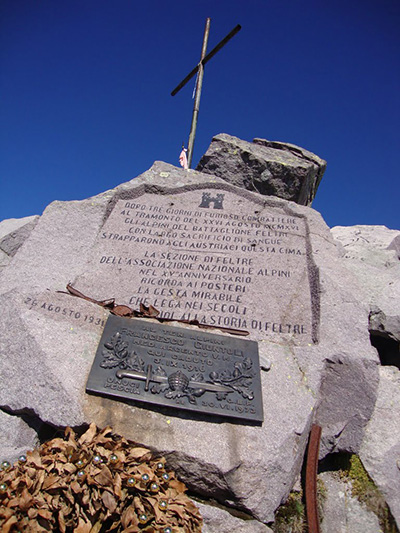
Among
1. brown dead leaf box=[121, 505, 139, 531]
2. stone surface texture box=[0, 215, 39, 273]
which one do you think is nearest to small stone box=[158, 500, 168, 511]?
brown dead leaf box=[121, 505, 139, 531]

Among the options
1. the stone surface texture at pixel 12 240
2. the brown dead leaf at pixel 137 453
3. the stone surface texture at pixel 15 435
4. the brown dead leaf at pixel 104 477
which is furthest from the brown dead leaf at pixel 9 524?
the stone surface texture at pixel 12 240

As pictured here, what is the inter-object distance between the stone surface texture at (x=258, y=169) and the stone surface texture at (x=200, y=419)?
7.38 ft

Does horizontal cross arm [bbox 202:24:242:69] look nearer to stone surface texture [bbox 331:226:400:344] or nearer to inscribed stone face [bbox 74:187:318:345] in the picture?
stone surface texture [bbox 331:226:400:344]

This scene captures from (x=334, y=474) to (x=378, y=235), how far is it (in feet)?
17.4

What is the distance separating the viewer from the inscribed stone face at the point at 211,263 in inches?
135

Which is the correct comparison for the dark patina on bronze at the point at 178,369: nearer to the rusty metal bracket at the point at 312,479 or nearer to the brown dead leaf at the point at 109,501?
the rusty metal bracket at the point at 312,479

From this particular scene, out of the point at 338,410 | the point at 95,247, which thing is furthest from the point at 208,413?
the point at 95,247

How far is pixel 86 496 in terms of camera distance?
1747mm

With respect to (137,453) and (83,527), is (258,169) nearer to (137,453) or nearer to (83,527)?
(137,453)

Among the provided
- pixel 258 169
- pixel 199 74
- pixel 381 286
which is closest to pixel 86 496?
pixel 381 286

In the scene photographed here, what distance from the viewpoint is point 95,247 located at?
160 inches

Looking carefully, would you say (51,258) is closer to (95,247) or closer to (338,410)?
(95,247)

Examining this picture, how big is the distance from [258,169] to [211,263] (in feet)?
8.86

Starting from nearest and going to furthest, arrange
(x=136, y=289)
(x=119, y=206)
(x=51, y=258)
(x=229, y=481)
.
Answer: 1. (x=229, y=481)
2. (x=136, y=289)
3. (x=51, y=258)
4. (x=119, y=206)
